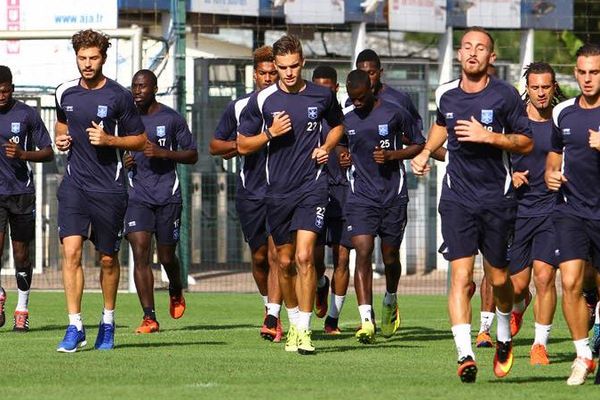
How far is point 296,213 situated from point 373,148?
6.40 ft

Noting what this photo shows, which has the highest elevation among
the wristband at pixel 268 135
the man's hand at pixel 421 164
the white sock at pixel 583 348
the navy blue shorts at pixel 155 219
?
the wristband at pixel 268 135

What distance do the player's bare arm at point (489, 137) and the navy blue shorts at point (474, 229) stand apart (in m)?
0.47

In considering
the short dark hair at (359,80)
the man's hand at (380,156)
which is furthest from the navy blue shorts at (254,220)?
the short dark hair at (359,80)

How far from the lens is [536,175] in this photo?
13953 millimetres

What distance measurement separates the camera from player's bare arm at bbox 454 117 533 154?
11094mm

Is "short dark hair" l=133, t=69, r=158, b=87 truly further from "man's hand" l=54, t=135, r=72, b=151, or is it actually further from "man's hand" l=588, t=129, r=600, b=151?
"man's hand" l=588, t=129, r=600, b=151

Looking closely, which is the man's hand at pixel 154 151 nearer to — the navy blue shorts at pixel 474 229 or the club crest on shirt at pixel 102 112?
the club crest on shirt at pixel 102 112

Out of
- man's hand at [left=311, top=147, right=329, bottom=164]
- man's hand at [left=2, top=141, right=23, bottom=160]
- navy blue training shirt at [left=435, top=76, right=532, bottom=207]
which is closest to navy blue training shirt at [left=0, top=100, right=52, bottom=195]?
man's hand at [left=2, top=141, right=23, bottom=160]

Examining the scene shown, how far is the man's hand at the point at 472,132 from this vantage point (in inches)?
436

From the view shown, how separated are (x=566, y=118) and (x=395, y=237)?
4.39 metres

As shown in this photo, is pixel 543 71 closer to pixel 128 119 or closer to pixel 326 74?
pixel 326 74

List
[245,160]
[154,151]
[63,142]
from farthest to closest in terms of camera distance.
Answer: [154,151] → [245,160] → [63,142]

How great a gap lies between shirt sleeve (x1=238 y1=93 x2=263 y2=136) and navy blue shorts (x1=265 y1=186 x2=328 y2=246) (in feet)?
1.90

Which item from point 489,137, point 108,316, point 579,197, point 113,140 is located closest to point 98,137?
point 113,140
